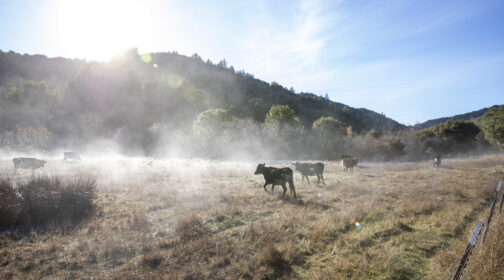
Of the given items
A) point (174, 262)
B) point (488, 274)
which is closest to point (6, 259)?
point (174, 262)

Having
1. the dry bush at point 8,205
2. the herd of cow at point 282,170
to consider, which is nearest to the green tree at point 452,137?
the herd of cow at point 282,170

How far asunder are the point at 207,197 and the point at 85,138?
69.3 meters

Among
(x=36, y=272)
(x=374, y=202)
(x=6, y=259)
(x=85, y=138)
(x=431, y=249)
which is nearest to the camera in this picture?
(x=36, y=272)

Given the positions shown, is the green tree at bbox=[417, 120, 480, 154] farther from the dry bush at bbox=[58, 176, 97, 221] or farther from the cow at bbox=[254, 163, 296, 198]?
the dry bush at bbox=[58, 176, 97, 221]

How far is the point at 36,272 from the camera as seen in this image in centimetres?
498

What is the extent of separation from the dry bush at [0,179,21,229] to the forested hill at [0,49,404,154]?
5686 centimetres

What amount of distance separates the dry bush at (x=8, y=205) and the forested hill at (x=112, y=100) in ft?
187

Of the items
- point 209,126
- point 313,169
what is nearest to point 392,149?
point 313,169

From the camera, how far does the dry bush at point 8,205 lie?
294 inches

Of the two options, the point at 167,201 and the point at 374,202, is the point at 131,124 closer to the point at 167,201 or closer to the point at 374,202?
the point at 167,201

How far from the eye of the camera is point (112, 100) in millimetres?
85188

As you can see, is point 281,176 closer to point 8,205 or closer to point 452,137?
point 8,205

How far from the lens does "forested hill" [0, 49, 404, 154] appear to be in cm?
6588

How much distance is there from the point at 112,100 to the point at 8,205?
92869 mm
